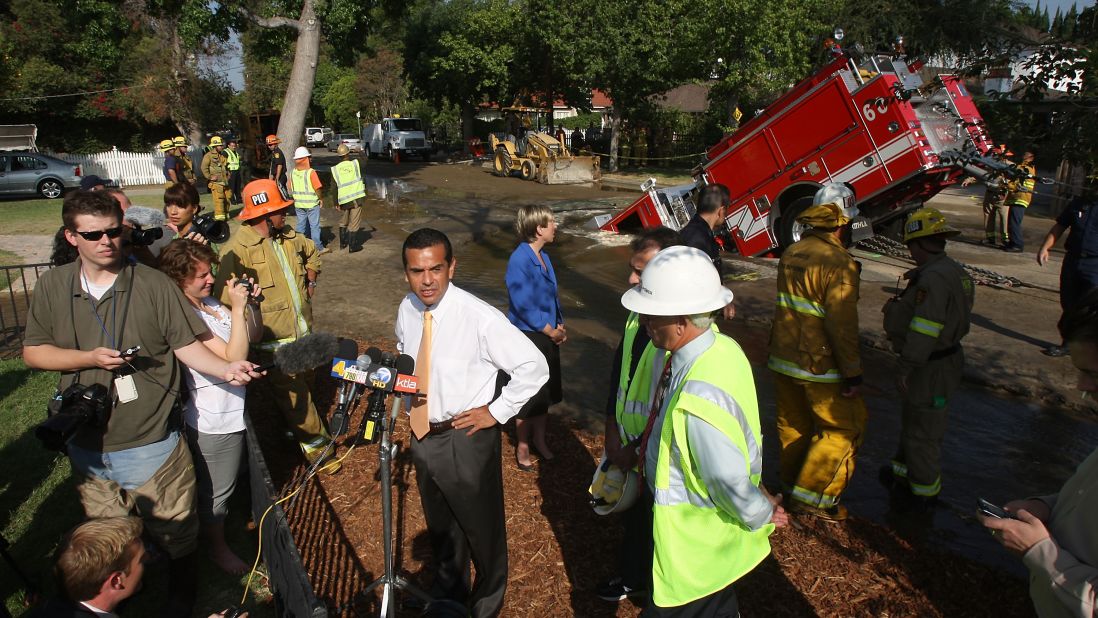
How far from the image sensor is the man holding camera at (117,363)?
9.22 ft

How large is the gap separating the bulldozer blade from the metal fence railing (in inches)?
594

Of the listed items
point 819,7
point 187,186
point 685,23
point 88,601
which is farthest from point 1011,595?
point 819,7

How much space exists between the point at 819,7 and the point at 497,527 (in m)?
25.2

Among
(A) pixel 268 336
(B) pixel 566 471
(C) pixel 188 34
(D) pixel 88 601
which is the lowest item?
(B) pixel 566 471

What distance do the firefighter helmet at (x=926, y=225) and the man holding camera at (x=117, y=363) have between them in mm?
3785

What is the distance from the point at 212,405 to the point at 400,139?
95.9ft

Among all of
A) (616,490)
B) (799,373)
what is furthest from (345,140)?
(616,490)

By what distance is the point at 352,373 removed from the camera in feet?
8.22

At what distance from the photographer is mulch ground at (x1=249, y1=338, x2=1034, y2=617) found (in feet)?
10.7

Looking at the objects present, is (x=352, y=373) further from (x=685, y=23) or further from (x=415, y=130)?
(x=415, y=130)

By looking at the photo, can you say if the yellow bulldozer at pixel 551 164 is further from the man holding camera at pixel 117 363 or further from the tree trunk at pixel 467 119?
the man holding camera at pixel 117 363

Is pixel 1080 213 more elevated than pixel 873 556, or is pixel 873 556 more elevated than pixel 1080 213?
pixel 1080 213

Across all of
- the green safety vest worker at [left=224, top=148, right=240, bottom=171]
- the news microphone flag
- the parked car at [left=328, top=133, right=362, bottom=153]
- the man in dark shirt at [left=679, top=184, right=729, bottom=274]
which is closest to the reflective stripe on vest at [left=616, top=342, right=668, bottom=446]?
the news microphone flag

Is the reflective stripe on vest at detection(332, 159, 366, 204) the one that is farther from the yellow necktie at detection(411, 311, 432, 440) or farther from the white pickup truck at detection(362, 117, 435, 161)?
the white pickup truck at detection(362, 117, 435, 161)
